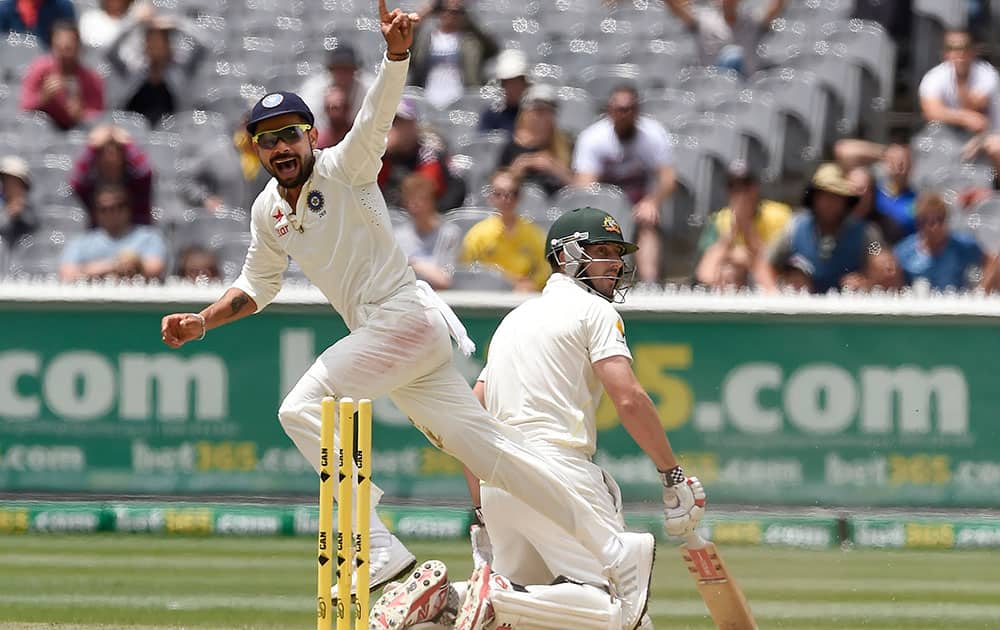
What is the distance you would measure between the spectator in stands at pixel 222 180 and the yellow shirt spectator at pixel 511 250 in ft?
6.47

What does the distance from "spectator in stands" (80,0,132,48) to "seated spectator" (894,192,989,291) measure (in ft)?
22.1

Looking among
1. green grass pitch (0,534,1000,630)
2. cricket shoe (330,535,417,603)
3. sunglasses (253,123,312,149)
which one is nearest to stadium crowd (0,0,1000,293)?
green grass pitch (0,534,1000,630)

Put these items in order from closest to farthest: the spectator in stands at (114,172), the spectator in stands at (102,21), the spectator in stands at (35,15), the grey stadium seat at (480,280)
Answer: the grey stadium seat at (480,280) < the spectator in stands at (114,172) < the spectator in stands at (102,21) < the spectator in stands at (35,15)

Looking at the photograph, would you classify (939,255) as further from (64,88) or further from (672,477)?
(64,88)

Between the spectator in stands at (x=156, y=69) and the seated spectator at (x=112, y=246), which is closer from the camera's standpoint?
the seated spectator at (x=112, y=246)

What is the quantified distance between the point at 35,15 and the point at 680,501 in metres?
10.1

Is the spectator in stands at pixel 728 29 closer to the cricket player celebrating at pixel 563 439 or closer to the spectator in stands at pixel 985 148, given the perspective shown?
the spectator in stands at pixel 985 148

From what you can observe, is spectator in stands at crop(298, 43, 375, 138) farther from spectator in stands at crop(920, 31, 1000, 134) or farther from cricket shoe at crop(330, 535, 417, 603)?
cricket shoe at crop(330, 535, 417, 603)

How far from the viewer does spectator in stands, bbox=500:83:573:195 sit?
39.4 ft

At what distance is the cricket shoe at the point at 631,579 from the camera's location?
5844 mm

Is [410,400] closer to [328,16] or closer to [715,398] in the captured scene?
[715,398]

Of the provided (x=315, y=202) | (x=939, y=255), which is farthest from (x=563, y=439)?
(x=939, y=255)

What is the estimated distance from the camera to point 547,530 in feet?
19.4

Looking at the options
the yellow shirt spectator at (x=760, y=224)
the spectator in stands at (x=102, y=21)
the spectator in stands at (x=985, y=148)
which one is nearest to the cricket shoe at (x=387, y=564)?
the yellow shirt spectator at (x=760, y=224)
